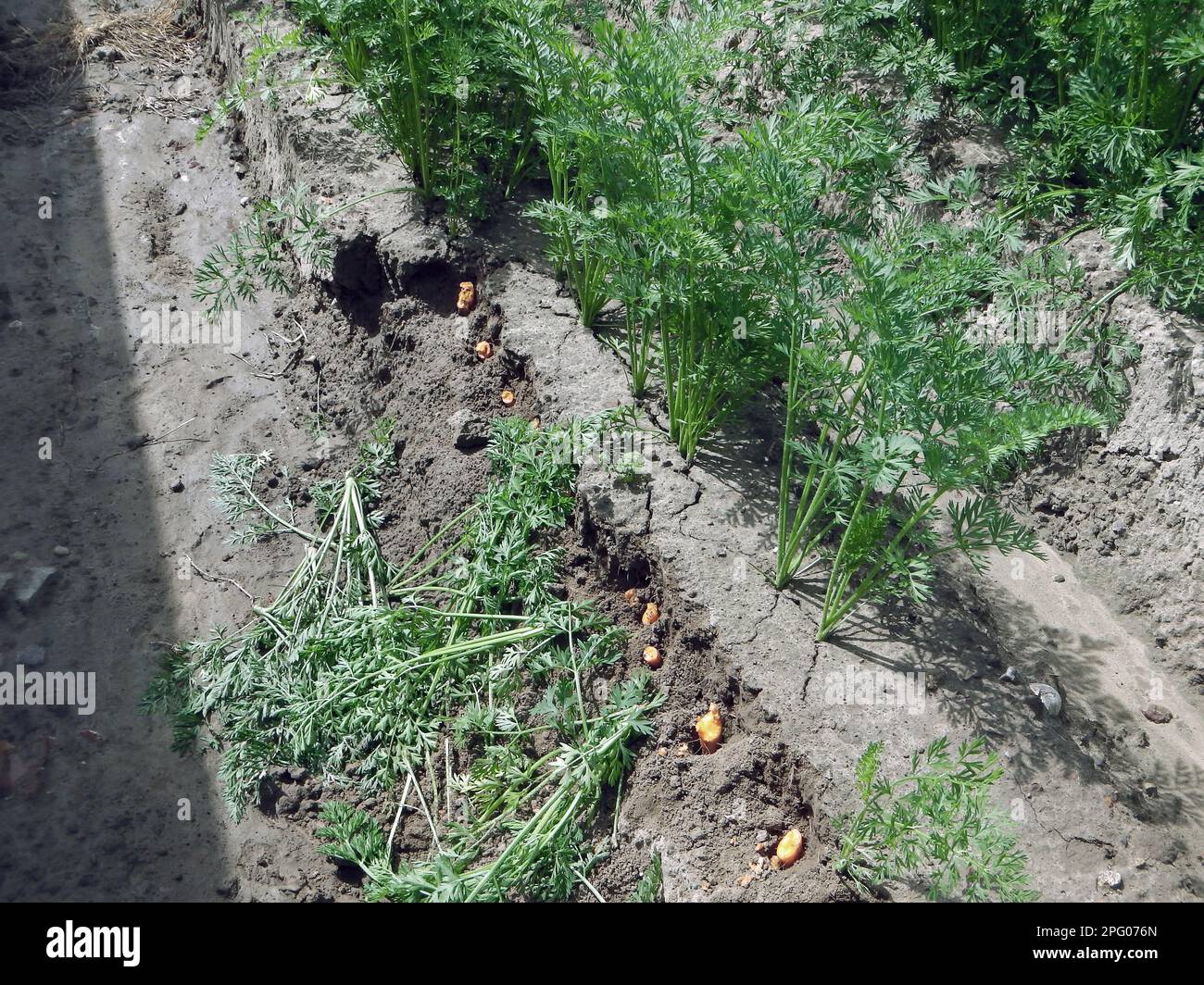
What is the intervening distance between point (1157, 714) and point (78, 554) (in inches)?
171

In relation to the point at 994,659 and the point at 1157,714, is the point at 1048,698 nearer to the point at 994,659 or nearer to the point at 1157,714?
the point at 994,659

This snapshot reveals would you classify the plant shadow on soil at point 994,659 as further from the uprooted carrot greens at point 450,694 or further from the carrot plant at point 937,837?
the uprooted carrot greens at point 450,694

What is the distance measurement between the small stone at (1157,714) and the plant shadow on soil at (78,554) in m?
3.39

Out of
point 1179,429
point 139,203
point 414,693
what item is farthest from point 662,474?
point 139,203

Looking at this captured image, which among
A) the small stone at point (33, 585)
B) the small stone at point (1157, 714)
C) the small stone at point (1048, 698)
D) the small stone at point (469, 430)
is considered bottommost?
the small stone at point (1157, 714)

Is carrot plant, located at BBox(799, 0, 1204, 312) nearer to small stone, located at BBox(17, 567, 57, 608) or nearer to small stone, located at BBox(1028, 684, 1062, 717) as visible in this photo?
small stone, located at BBox(1028, 684, 1062, 717)

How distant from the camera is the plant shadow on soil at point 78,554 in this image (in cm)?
353

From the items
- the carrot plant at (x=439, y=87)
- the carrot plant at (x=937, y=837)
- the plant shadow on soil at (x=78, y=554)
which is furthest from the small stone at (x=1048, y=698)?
the carrot plant at (x=439, y=87)

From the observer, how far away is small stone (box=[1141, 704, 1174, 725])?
12.6 ft

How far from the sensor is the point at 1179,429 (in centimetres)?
416

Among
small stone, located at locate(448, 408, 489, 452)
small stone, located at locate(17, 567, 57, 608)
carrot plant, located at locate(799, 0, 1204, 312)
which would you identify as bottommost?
small stone, located at locate(17, 567, 57, 608)

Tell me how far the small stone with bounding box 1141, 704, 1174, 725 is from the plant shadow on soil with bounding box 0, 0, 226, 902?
339 cm

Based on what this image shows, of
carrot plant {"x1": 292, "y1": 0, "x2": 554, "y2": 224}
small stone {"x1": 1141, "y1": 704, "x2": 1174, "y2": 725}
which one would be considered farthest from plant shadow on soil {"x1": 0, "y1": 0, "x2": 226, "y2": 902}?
small stone {"x1": 1141, "y1": 704, "x2": 1174, "y2": 725}

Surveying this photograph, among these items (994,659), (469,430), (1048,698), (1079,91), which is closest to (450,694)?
(469,430)
